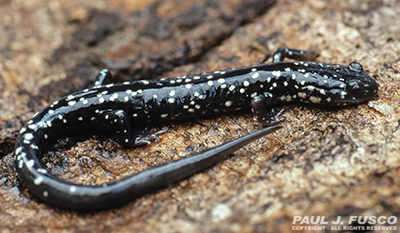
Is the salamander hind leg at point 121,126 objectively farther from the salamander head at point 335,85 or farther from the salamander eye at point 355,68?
the salamander eye at point 355,68

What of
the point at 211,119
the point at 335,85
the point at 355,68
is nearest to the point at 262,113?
the point at 211,119

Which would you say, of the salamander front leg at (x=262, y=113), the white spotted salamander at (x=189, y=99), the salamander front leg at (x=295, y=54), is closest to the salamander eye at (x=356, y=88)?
the white spotted salamander at (x=189, y=99)

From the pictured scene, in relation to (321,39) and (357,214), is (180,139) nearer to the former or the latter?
(357,214)

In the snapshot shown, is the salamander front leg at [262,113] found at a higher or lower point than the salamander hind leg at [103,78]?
lower

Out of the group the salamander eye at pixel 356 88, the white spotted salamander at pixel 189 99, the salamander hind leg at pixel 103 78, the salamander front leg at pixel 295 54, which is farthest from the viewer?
the salamander front leg at pixel 295 54

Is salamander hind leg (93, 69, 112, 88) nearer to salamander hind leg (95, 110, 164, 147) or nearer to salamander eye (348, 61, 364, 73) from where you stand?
salamander hind leg (95, 110, 164, 147)

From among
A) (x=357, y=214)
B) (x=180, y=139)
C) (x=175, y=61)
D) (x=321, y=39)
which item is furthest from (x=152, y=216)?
(x=321, y=39)

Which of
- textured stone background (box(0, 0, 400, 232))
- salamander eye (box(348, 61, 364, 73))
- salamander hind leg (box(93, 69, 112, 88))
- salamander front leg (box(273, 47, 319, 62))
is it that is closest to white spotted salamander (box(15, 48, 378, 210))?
salamander eye (box(348, 61, 364, 73))
